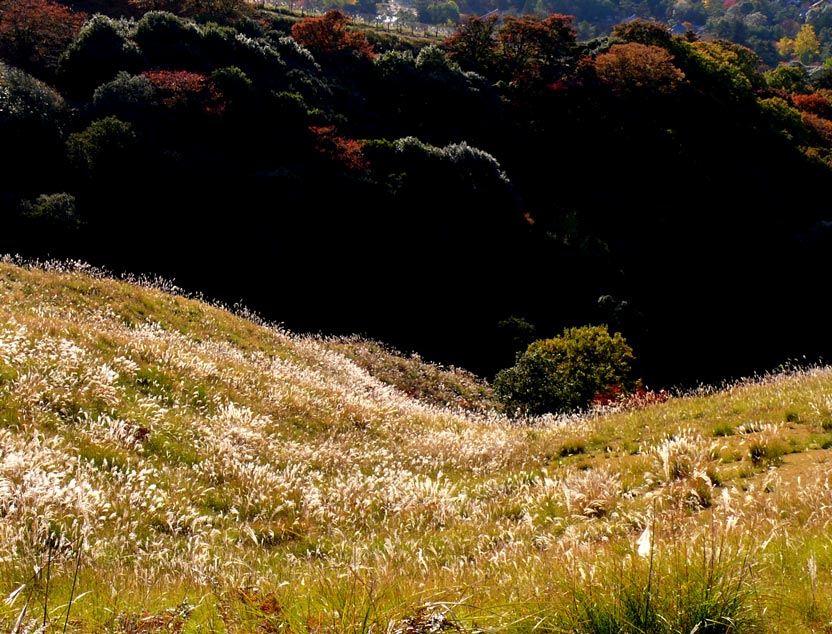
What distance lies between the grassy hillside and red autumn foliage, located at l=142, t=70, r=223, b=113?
22.3 meters

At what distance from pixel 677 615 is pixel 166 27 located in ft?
156

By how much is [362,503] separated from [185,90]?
114 feet

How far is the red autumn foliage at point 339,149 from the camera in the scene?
122 feet

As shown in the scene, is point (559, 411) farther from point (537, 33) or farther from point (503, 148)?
point (537, 33)

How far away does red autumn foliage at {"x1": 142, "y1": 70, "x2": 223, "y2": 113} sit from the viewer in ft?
113

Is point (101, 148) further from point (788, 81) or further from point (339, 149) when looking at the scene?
point (788, 81)

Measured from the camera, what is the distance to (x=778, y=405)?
10367 millimetres

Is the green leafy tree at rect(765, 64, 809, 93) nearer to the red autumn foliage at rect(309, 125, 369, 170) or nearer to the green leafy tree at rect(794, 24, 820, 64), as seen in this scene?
the red autumn foliage at rect(309, 125, 369, 170)

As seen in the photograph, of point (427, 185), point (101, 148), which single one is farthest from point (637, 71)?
point (101, 148)

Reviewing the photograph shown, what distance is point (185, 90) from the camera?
35.0 meters

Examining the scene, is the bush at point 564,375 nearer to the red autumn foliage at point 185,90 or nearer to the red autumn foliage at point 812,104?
the red autumn foliage at point 185,90

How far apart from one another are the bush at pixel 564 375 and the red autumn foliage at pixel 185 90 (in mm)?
24775

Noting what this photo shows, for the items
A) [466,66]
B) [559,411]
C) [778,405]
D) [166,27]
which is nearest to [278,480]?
[778,405]

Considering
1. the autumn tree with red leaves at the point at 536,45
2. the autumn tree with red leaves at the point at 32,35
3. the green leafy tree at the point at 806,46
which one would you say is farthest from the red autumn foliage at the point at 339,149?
the green leafy tree at the point at 806,46
